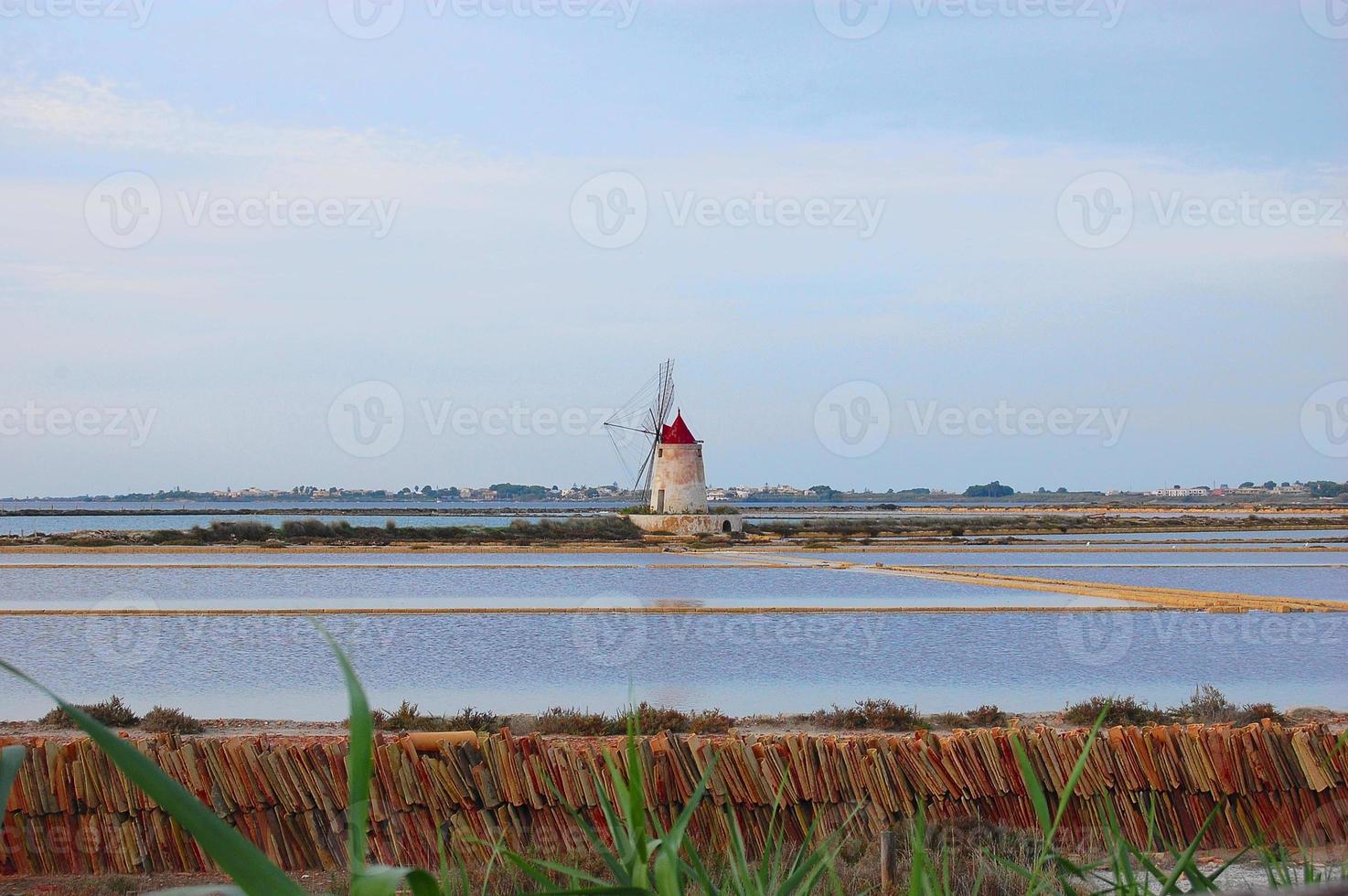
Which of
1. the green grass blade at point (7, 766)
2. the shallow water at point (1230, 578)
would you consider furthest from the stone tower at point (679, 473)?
the green grass blade at point (7, 766)

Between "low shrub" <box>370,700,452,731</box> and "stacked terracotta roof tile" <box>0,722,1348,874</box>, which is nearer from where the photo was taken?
"stacked terracotta roof tile" <box>0,722,1348,874</box>

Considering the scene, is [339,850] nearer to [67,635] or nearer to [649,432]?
[67,635]

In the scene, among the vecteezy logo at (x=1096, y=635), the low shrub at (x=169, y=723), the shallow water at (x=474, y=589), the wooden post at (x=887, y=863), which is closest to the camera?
the wooden post at (x=887, y=863)

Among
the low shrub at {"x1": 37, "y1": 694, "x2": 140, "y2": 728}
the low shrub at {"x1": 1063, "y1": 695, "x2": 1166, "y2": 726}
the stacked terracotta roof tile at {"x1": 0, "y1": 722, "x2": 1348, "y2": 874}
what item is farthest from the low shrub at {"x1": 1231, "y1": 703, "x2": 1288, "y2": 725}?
the low shrub at {"x1": 37, "y1": 694, "x2": 140, "y2": 728}

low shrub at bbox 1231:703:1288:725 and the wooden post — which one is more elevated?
the wooden post

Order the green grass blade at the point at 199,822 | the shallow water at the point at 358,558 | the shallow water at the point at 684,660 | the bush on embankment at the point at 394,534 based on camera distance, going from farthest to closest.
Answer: the bush on embankment at the point at 394,534, the shallow water at the point at 358,558, the shallow water at the point at 684,660, the green grass blade at the point at 199,822

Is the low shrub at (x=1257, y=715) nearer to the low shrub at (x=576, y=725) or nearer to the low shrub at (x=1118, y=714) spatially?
the low shrub at (x=1118, y=714)

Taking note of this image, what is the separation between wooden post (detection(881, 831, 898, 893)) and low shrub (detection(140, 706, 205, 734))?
422 centimetres

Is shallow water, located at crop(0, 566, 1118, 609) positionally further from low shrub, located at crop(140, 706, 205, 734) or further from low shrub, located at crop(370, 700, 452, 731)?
low shrub, located at crop(140, 706, 205, 734)

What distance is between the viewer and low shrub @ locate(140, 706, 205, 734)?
271 inches

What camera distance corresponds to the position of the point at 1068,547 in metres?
28.9

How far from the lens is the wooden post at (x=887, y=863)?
4062 mm

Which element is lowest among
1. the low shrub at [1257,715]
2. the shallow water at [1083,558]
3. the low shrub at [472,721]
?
the shallow water at [1083,558]

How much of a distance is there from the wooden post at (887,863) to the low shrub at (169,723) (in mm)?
4218
